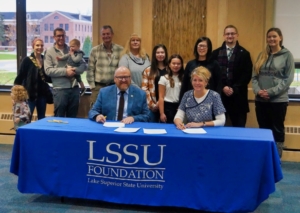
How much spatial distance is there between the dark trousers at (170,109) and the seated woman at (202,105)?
0.66 meters

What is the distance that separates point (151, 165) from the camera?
3291mm

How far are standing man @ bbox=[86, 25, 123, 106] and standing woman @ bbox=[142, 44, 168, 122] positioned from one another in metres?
0.47

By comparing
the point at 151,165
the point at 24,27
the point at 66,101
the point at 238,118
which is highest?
the point at 24,27

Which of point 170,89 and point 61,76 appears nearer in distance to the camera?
point 170,89

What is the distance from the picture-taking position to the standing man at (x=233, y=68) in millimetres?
4539

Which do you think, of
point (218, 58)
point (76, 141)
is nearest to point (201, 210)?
point (76, 141)

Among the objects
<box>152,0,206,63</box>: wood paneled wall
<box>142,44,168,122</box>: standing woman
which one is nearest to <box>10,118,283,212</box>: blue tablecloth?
<box>142,44,168,122</box>: standing woman

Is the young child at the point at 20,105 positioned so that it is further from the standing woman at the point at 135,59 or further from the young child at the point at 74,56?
the standing woman at the point at 135,59

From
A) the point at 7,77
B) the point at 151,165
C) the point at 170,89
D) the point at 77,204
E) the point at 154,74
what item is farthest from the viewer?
the point at 7,77

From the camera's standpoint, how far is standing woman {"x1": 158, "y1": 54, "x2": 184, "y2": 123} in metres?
4.39

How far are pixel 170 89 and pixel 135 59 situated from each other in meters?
0.58

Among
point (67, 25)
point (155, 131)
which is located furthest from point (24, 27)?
point (155, 131)

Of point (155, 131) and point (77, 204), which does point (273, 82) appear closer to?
point (155, 131)

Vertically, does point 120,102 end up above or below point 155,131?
above
